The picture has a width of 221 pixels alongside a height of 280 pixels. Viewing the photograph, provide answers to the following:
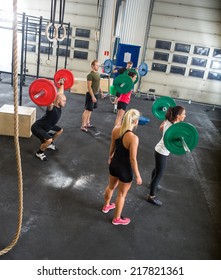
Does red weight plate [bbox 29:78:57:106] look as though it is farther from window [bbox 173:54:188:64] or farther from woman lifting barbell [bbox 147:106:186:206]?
window [bbox 173:54:188:64]

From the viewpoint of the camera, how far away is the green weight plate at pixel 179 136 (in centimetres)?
295

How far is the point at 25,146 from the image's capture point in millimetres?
4734

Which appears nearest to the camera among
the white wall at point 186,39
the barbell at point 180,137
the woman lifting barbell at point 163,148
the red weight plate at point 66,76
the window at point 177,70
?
the barbell at point 180,137

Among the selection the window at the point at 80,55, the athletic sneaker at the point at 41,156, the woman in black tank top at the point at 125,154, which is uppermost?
the window at the point at 80,55

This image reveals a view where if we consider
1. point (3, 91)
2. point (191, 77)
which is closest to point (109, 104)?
point (3, 91)

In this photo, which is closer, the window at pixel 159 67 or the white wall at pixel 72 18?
the white wall at pixel 72 18

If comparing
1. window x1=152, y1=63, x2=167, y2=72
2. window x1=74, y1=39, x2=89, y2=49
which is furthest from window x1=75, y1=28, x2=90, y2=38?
window x1=152, y1=63, x2=167, y2=72

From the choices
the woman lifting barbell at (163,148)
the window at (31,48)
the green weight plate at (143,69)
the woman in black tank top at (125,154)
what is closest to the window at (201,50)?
the green weight plate at (143,69)

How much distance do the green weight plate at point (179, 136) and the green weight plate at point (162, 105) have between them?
103 centimetres

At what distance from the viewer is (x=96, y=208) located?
335 cm

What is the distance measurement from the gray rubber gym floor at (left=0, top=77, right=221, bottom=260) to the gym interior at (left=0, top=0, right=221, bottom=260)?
0.5 inches

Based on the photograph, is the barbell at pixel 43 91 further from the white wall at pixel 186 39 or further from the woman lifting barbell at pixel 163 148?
the white wall at pixel 186 39
